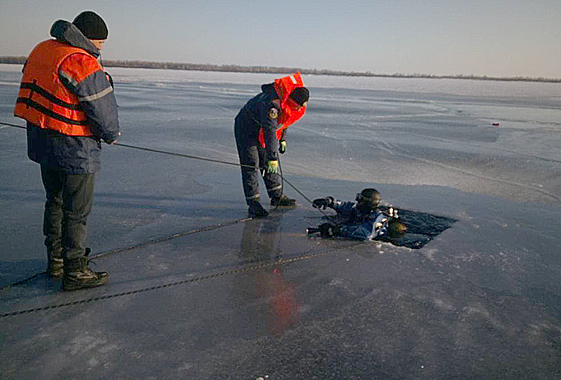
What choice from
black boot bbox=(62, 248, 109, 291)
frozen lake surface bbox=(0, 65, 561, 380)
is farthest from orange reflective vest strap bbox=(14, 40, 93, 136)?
frozen lake surface bbox=(0, 65, 561, 380)

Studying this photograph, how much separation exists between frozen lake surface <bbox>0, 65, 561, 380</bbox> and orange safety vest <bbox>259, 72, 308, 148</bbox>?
39.6 inches

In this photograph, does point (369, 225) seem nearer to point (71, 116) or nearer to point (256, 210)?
point (256, 210)

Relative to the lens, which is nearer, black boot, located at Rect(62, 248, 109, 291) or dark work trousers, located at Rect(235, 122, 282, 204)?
black boot, located at Rect(62, 248, 109, 291)

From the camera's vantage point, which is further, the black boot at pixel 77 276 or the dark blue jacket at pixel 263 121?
the dark blue jacket at pixel 263 121

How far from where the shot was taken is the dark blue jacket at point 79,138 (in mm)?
Answer: 2619

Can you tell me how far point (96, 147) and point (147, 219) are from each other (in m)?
1.64

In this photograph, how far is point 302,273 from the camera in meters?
3.31

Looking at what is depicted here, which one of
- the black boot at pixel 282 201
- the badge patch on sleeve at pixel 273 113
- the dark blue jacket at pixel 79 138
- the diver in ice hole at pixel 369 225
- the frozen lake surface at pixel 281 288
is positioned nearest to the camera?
the frozen lake surface at pixel 281 288

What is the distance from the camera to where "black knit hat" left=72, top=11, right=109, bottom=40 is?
9.07 ft

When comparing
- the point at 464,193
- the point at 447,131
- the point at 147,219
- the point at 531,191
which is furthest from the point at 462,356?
the point at 447,131

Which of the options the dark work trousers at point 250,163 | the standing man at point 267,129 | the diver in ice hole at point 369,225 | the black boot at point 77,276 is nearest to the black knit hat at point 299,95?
the standing man at point 267,129

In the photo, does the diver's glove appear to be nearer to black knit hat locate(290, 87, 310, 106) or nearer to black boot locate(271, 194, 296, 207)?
black boot locate(271, 194, 296, 207)

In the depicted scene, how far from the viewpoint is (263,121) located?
4.45m

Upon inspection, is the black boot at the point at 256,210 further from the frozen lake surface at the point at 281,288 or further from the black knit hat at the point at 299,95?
the black knit hat at the point at 299,95
